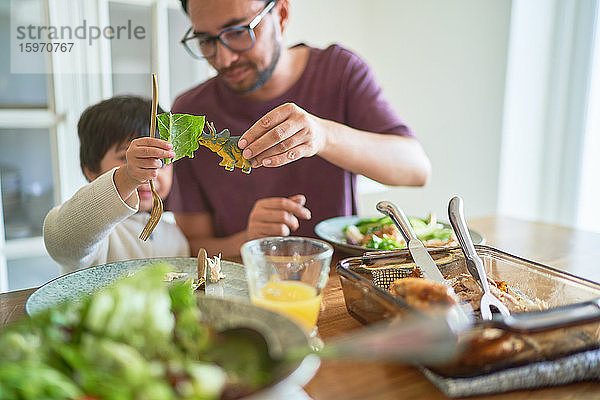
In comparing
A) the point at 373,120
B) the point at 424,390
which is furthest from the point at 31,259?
the point at 424,390

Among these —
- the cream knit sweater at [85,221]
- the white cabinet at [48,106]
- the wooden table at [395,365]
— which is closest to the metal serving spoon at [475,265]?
the wooden table at [395,365]

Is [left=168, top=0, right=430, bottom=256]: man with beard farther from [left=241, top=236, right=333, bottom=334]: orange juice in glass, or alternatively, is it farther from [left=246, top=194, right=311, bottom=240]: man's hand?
[left=241, top=236, right=333, bottom=334]: orange juice in glass

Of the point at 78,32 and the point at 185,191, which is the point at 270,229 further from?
the point at 78,32

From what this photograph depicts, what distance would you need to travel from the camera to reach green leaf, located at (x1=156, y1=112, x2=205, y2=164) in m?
1.02

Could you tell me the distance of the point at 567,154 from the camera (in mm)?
2441

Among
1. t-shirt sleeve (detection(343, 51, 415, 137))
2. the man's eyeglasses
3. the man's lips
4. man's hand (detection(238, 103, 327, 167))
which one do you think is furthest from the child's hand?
t-shirt sleeve (detection(343, 51, 415, 137))

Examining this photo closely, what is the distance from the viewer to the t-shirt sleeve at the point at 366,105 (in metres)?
1.62

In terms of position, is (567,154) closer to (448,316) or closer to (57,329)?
(448,316)

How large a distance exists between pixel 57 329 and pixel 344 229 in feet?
3.07

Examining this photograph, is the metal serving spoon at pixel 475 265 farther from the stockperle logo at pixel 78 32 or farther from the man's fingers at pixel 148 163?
the stockperle logo at pixel 78 32

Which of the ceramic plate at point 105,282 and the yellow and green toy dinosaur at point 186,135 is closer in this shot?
the ceramic plate at point 105,282

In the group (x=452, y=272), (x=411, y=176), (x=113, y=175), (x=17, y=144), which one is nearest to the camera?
(x=452, y=272)

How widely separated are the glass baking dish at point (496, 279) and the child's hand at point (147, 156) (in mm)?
409

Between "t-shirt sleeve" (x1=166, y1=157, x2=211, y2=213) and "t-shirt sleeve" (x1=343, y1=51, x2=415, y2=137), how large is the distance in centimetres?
58
